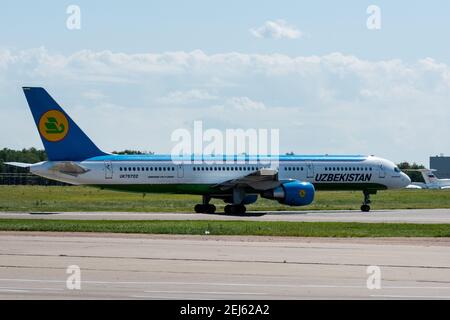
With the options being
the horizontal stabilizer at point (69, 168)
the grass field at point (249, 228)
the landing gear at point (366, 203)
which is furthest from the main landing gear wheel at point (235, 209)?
the grass field at point (249, 228)

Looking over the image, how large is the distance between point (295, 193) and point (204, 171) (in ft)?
20.2

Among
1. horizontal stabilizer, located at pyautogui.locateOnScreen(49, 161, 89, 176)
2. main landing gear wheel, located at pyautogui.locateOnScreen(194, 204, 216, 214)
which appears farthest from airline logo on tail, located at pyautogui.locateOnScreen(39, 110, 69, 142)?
main landing gear wheel, located at pyautogui.locateOnScreen(194, 204, 216, 214)

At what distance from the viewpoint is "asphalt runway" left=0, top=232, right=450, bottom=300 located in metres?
16.6

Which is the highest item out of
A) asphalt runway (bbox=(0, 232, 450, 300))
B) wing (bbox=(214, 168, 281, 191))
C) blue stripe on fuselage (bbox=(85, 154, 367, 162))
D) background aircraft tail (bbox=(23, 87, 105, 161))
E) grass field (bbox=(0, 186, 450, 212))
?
background aircraft tail (bbox=(23, 87, 105, 161))

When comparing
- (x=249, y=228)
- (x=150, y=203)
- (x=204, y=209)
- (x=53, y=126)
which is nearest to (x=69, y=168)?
(x=53, y=126)

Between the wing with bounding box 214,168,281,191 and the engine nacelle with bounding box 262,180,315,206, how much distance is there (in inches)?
37.5

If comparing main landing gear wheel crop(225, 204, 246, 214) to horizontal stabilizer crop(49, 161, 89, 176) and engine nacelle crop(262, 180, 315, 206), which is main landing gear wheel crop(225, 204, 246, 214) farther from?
horizontal stabilizer crop(49, 161, 89, 176)

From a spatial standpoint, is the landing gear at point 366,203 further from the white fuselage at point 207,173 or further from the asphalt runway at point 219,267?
the asphalt runway at point 219,267

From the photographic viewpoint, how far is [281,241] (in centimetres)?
2945

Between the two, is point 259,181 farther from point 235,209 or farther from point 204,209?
point 204,209

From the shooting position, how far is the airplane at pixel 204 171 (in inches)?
1927

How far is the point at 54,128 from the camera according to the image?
48.8 m
